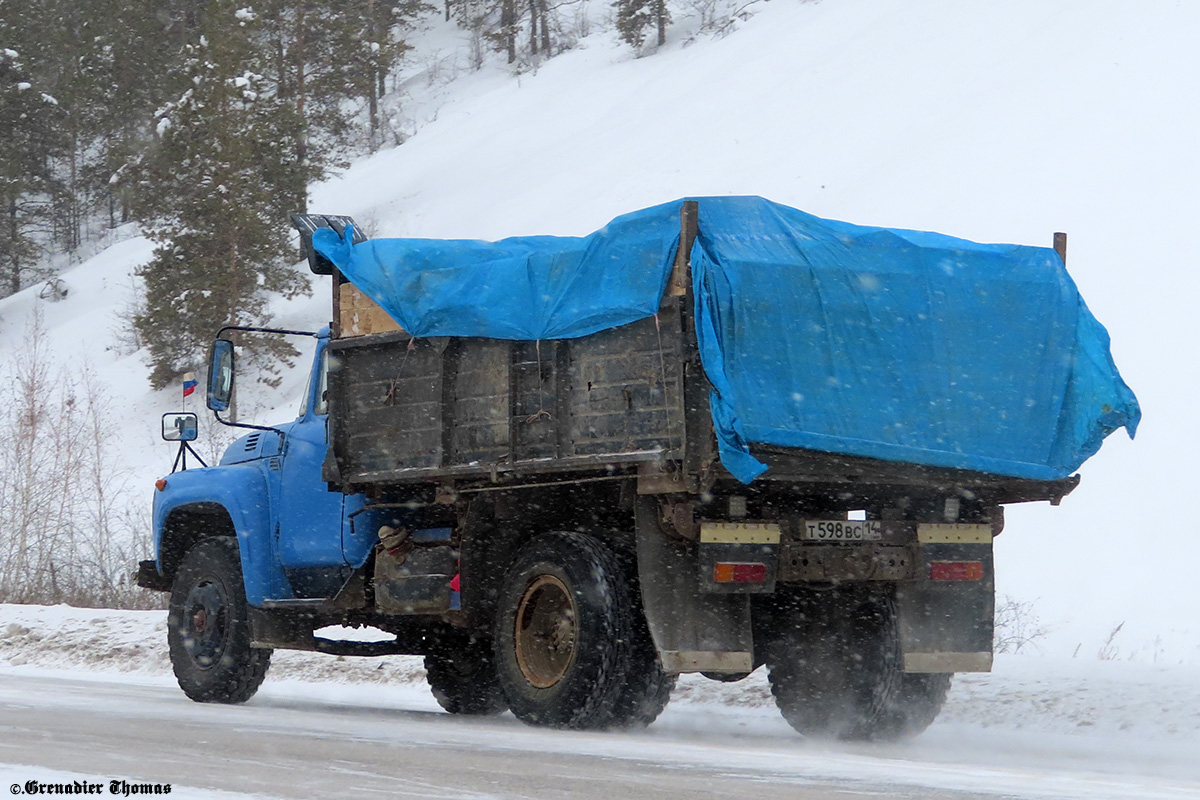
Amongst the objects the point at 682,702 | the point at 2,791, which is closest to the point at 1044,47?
the point at 682,702

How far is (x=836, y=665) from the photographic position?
9.32 meters

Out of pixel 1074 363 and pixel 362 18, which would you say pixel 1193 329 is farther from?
pixel 362 18

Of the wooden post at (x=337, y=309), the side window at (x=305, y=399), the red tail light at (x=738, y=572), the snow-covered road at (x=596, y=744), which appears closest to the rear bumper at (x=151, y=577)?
the snow-covered road at (x=596, y=744)

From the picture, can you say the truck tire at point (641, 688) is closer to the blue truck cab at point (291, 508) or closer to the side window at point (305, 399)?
the blue truck cab at point (291, 508)

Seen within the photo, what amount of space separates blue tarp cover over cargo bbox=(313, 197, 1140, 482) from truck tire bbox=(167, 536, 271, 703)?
259cm

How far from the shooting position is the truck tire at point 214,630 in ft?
35.0

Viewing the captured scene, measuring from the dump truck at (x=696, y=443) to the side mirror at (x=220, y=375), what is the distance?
1.0 inches

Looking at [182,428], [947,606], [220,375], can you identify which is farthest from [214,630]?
[947,606]

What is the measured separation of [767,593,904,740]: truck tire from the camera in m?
9.10

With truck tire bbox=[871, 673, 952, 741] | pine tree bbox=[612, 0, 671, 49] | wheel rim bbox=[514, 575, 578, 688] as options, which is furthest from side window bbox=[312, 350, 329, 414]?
pine tree bbox=[612, 0, 671, 49]

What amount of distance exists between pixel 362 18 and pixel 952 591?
142 feet

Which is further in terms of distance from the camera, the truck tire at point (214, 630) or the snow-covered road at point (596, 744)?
the truck tire at point (214, 630)

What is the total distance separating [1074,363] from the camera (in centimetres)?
884

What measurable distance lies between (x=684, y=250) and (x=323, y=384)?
10.6 feet
